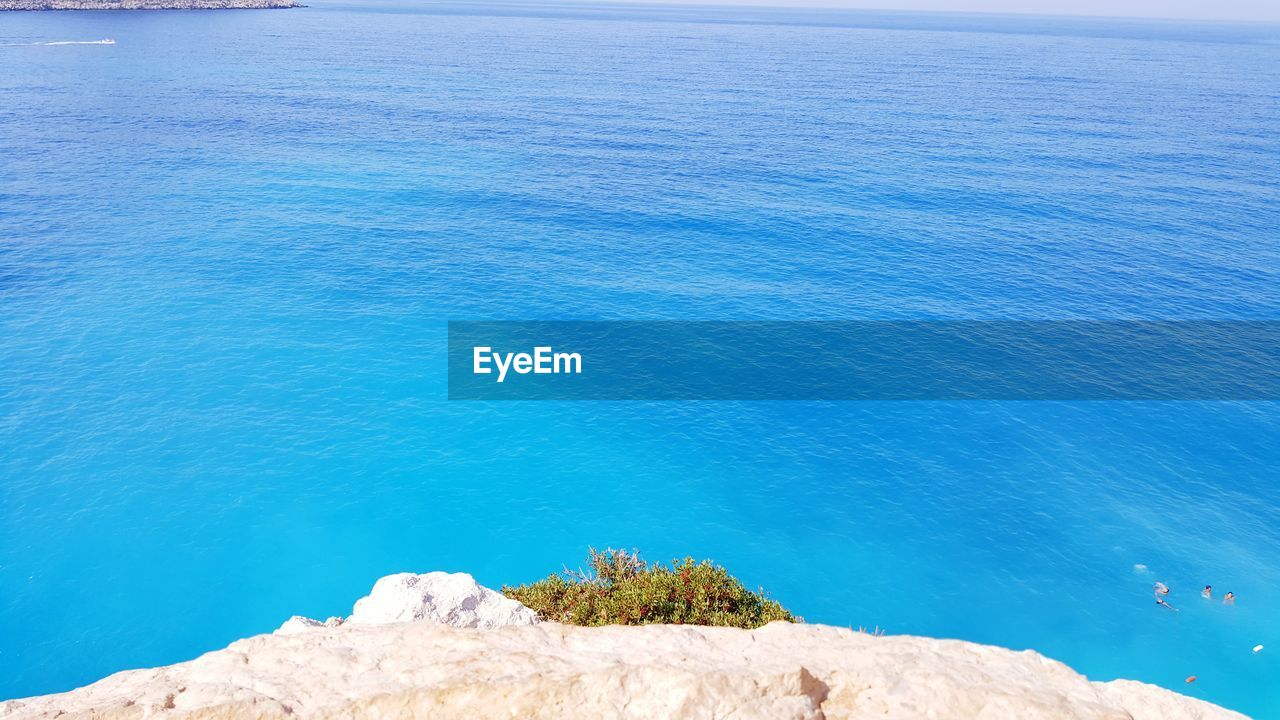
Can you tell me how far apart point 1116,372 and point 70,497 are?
75913mm

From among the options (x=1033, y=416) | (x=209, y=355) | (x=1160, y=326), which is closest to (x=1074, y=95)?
(x=1160, y=326)

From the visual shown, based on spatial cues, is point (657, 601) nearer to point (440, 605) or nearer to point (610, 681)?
point (440, 605)

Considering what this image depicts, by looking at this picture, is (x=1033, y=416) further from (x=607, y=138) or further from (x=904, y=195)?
(x=607, y=138)

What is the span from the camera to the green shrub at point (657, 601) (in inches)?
1126

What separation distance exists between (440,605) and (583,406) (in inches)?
1250

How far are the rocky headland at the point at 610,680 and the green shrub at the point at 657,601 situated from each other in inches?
273

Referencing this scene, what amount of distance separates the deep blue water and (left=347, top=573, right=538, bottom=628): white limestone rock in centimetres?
1499

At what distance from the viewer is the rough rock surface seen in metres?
16.7
